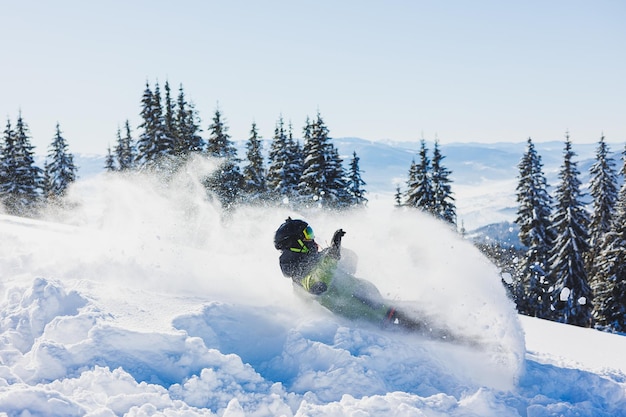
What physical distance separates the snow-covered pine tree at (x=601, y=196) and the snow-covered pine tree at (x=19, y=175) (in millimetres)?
38482

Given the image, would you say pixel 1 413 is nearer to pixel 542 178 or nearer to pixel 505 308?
pixel 505 308

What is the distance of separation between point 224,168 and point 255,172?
9.30 ft

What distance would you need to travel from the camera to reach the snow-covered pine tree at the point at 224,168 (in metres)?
30.4

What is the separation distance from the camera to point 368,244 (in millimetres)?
10305

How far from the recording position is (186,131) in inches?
1320

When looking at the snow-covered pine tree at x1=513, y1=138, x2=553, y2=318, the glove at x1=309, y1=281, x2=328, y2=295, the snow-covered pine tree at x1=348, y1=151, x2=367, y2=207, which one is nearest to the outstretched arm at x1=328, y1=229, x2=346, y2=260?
→ the glove at x1=309, y1=281, x2=328, y2=295

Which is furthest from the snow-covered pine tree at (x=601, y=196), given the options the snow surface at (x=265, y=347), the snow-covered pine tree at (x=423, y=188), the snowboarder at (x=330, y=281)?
the snowboarder at (x=330, y=281)

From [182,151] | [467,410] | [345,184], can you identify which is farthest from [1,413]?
[182,151]

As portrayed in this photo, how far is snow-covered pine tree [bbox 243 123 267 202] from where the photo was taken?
32.8 m

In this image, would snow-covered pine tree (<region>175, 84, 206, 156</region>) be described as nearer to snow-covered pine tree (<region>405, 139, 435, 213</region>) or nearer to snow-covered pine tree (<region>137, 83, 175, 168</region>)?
snow-covered pine tree (<region>137, 83, 175, 168</region>)

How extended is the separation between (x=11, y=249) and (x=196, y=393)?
20.0 feet

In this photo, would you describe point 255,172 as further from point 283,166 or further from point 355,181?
point 355,181

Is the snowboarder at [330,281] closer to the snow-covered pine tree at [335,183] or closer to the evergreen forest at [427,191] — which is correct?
the evergreen forest at [427,191]

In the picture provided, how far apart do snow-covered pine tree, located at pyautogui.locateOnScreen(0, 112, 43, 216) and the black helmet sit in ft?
108
